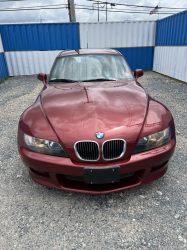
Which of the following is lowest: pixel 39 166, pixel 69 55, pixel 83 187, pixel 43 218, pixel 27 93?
pixel 27 93

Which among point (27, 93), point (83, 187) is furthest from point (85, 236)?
point (27, 93)

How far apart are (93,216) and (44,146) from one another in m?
0.89

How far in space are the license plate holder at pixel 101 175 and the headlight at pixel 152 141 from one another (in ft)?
0.94

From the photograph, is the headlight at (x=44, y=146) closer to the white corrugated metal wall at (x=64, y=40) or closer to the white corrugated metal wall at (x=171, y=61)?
the white corrugated metal wall at (x=171, y=61)

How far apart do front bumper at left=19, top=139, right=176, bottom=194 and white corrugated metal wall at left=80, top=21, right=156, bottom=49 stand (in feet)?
33.8

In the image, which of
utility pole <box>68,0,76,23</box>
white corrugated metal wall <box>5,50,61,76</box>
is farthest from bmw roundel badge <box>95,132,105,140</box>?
utility pole <box>68,0,76,23</box>

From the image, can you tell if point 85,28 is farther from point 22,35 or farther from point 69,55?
point 69,55

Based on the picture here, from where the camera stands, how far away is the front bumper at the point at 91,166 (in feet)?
5.69

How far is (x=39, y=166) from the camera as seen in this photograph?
1.81 m

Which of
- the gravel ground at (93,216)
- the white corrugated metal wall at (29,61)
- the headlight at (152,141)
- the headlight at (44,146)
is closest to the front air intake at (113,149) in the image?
the headlight at (152,141)

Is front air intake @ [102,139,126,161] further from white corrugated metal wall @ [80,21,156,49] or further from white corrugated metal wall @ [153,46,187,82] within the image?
white corrugated metal wall @ [80,21,156,49]

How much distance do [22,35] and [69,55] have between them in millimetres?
8884

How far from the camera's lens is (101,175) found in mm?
1697

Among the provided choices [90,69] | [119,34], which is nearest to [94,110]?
[90,69]
